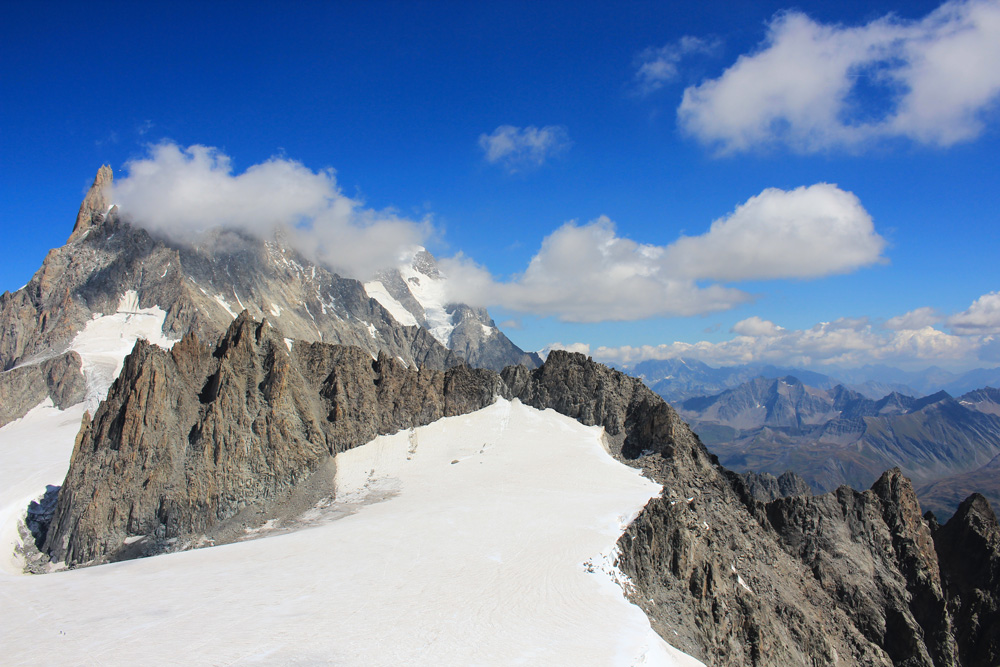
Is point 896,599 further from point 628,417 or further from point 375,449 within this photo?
point 375,449

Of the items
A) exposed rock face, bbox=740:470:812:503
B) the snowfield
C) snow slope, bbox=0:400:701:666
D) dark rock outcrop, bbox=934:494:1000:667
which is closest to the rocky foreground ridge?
dark rock outcrop, bbox=934:494:1000:667

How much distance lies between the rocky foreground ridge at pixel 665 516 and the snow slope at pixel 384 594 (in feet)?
16.8

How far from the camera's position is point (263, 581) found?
37.1 m

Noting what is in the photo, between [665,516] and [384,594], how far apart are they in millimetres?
21481

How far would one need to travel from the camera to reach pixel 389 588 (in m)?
36.0

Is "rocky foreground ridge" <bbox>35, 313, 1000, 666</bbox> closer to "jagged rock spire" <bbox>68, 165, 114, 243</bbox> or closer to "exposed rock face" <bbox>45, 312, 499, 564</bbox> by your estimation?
"exposed rock face" <bbox>45, 312, 499, 564</bbox>

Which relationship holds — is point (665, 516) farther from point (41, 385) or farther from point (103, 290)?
point (103, 290)

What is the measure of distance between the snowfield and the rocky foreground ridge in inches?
182

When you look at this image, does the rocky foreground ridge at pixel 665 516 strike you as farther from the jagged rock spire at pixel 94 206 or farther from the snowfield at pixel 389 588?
the jagged rock spire at pixel 94 206

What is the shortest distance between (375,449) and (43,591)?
34878mm

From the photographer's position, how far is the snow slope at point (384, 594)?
94.5 feet

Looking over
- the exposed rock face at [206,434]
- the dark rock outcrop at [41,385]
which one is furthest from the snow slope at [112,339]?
the exposed rock face at [206,434]

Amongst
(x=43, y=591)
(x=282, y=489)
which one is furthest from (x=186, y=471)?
(x=43, y=591)

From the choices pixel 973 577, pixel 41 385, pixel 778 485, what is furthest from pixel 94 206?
pixel 973 577
